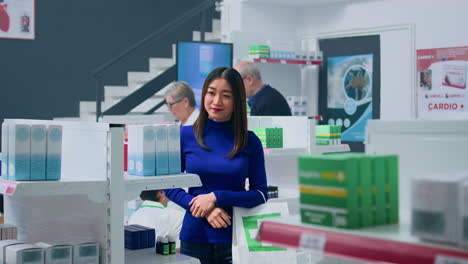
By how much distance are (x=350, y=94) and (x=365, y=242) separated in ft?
25.2

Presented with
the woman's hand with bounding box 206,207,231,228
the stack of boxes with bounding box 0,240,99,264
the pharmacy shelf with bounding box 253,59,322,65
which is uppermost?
the pharmacy shelf with bounding box 253,59,322,65

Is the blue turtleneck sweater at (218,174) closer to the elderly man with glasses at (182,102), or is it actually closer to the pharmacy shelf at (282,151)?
the pharmacy shelf at (282,151)

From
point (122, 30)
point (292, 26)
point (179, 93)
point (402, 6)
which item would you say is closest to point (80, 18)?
point (122, 30)

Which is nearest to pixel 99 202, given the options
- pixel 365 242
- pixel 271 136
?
pixel 365 242

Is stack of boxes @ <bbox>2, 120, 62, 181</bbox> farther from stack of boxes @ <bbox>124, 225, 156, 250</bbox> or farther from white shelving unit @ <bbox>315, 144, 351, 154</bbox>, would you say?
white shelving unit @ <bbox>315, 144, 351, 154</bbox>

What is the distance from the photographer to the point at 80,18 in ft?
32.9

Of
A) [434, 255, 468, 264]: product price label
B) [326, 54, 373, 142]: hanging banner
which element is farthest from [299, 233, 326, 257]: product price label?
[326, 54, 373, 142]: hanging banner

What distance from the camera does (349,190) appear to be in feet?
5.99

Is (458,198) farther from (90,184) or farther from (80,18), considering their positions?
(80,18)

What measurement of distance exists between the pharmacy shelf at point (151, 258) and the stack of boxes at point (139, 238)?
0.06m

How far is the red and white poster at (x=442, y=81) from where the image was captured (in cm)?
780

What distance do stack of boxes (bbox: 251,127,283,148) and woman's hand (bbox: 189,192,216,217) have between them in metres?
2.63

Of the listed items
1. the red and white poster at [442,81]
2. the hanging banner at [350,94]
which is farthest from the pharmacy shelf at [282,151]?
the hanging banner at [350,94]

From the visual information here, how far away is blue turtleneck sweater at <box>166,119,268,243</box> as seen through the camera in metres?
3.32
